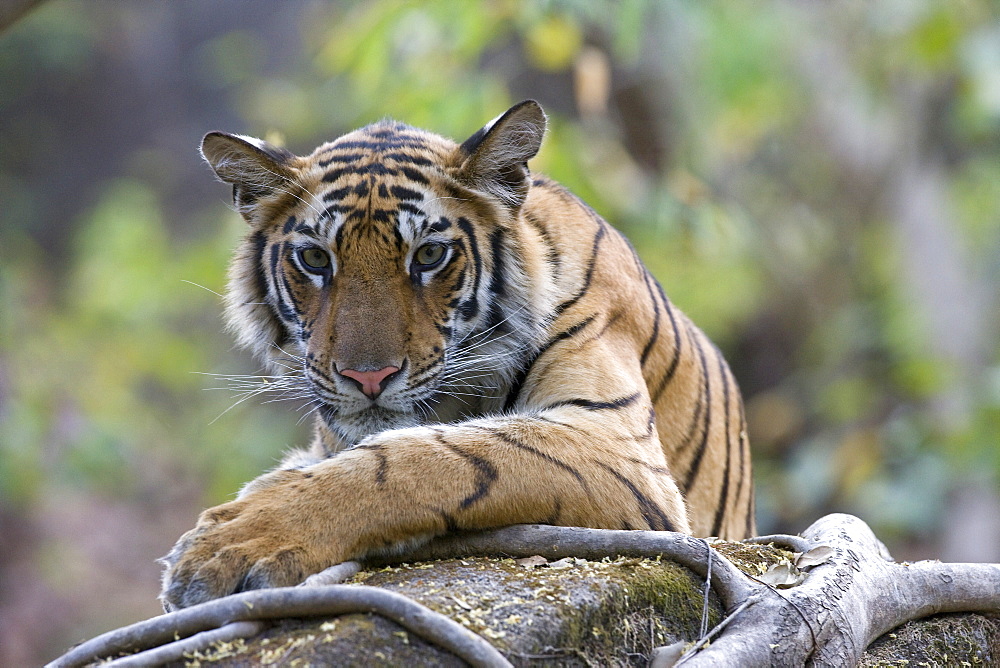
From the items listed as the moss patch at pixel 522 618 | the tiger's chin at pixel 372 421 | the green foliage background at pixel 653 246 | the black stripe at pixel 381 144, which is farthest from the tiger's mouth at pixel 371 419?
the green foliage background at pixel 653 246

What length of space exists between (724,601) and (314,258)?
156cm

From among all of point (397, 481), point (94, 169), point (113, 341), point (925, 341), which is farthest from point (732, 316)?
point (94, 169)

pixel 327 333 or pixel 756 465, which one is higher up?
pixel 327 333

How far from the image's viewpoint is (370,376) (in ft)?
9.68

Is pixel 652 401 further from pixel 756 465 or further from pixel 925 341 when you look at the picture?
pixel 756 465

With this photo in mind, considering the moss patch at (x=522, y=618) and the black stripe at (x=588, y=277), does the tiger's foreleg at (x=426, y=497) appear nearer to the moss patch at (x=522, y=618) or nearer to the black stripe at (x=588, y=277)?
the moss patch at (x=522, y=618)

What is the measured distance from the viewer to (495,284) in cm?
336

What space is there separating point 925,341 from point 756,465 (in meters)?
2.32

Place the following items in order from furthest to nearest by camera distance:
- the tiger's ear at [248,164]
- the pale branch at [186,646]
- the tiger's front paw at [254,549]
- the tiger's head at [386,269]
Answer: the tiger's ear at [248,164], the tiger's head at [386,269], the tiger's front paw at [254,549], the pale branch at [186,646]

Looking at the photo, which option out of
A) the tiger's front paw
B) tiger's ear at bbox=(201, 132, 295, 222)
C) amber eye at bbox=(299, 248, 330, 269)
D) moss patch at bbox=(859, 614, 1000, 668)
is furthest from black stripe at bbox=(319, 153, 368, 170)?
moss patch at bbox=(859, 614, 1000, 668)

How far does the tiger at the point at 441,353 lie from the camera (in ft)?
8.36

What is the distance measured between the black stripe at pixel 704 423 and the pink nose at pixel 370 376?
1.35 m

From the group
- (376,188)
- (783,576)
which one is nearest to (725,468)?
(783,576)

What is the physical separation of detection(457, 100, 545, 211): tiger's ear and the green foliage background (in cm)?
251
